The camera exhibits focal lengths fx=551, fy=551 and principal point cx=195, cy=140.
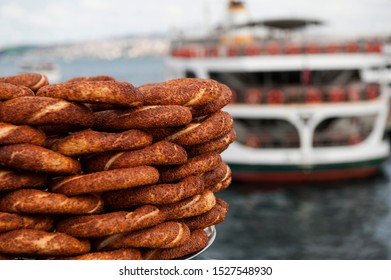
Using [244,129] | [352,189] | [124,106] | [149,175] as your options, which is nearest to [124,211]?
[149,175]

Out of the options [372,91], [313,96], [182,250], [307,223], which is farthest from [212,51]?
[182,250]

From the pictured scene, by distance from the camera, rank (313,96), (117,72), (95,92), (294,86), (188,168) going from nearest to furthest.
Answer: (95,92), (188,168), (313,96), (294,86), (117,72)

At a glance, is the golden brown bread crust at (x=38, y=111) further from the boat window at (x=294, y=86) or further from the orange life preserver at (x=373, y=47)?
the orange life preserver at (x=373, y=47)

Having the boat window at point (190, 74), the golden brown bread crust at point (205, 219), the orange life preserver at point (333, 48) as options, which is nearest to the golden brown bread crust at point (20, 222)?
the golden brown bread crust at point (205, 219)

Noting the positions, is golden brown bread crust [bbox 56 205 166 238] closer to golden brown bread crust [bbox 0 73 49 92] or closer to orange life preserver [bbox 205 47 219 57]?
golden brown bread crust [bbox 0 73 49 92]

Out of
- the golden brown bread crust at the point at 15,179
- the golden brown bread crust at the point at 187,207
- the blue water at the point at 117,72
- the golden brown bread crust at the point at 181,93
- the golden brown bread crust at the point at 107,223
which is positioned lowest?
the blue water at the point at 117,72

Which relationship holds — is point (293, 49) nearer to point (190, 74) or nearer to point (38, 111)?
point (190, 74)

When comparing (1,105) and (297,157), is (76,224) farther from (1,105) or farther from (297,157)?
(297,157)
